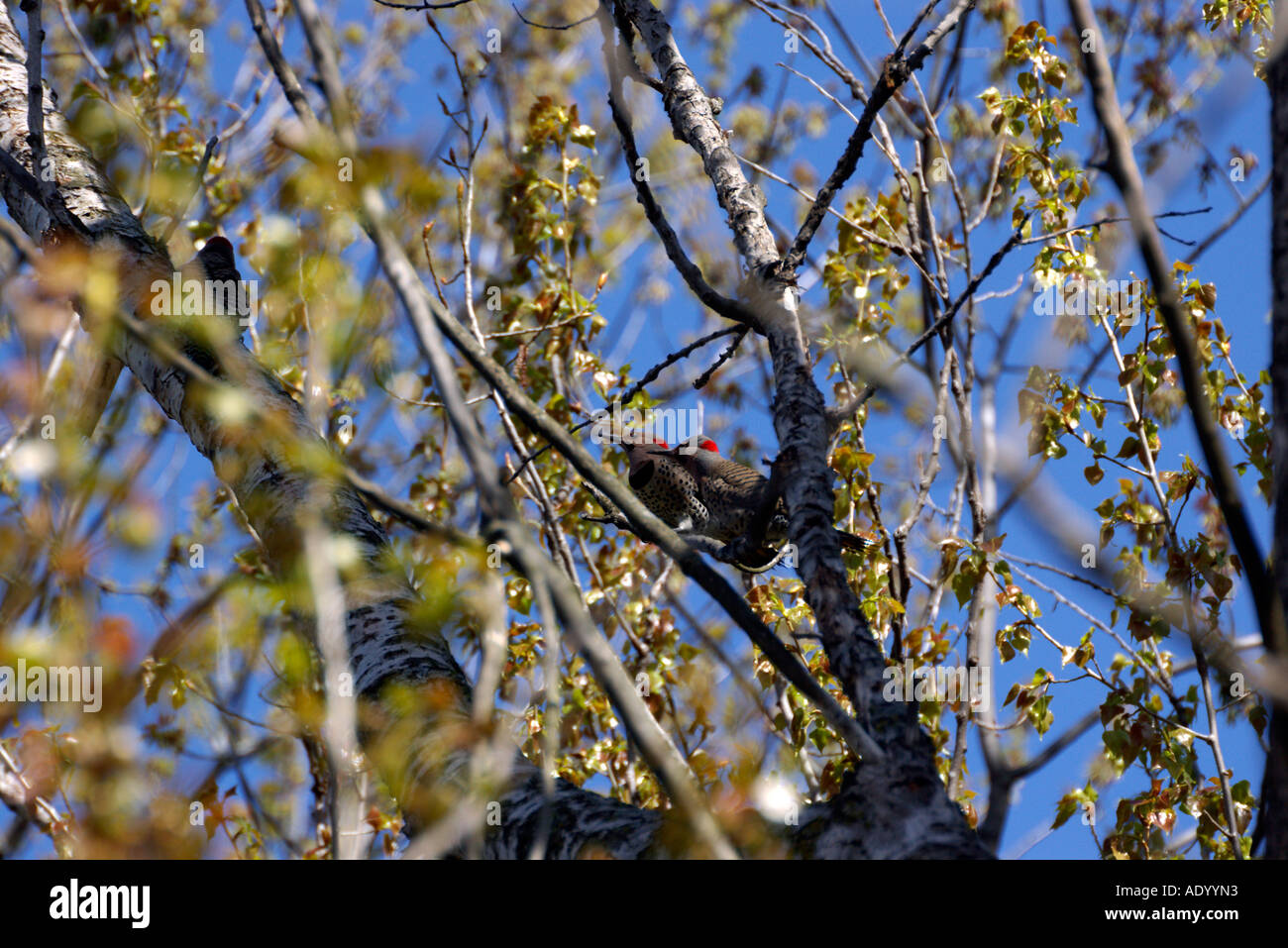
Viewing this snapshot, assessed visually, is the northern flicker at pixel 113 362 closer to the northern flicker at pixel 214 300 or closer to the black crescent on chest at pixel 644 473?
the northern flicker at pixel 214 300

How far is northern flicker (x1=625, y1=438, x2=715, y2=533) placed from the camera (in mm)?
5387

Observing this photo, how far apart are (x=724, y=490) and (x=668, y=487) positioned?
1.63 feet

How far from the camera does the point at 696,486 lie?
5.39 m

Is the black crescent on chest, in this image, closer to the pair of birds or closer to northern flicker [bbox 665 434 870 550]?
the pair of birds

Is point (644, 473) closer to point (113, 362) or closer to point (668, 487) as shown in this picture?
point (668, 487)

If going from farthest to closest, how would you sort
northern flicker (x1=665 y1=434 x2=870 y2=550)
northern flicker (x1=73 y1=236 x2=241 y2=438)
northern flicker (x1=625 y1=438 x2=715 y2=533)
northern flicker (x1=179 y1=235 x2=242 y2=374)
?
northern flicker (x1=625 y1=438 x2=715 y2=533) < northern flicker (x1=665 y1=434 x2=870 y2=550) < northern flicker (x1=73 y1=236 x2=241 y2=438) < northern flicker (x1=179 y1=235 x2=242 y2=374)

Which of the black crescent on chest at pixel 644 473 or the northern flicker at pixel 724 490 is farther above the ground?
the black crescent on chest at pixel 644 473

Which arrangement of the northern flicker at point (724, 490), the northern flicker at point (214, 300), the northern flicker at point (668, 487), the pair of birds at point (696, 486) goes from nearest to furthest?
the northern flicker at point (214, 300), the northern flicker at point (724, 490), the pair of birds at point (696, 486), the northern flicker at point (668, 487)

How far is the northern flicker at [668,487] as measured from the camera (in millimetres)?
5387

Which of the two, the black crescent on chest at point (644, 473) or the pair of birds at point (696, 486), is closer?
the pair of birds at point (696, 486)

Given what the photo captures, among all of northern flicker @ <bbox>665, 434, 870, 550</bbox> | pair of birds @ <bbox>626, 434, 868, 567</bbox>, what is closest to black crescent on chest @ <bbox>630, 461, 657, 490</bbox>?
pair of birds @ <bbox>626, 434, 868, 567</bbox>

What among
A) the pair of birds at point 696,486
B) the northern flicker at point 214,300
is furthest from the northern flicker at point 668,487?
the northern flicker at point 214,300

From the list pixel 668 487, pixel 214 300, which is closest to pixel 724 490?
pixel 668 487
